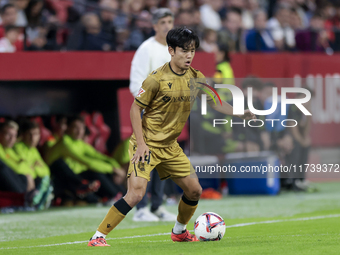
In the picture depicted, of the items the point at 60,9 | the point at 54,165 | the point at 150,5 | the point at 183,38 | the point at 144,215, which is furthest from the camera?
the point at 150,5

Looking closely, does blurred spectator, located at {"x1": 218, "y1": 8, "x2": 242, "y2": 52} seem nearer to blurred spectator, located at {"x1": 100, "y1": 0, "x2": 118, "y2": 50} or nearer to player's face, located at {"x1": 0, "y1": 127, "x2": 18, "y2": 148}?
blurred spectator, located at {"x1": 100, "y1": 0, "x2": 118, "y2": 50}

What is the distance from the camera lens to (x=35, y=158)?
9.71 m

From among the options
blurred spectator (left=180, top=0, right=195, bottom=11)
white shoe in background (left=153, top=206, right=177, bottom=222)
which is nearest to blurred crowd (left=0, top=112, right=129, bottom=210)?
A: white shoe in background (left=153, top=206, right=177, bottom=222)

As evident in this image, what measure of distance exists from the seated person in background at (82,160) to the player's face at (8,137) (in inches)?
36.2

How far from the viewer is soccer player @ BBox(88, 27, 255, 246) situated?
5.29 meters

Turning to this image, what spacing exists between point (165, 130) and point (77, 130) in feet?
16.7

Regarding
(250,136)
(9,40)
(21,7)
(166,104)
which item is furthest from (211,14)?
(166,104)

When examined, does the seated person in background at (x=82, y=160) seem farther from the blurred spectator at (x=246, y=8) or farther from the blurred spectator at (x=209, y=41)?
the blurred spectator at (x=246, y=8)

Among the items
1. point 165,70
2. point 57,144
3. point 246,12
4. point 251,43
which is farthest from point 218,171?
point 246,12

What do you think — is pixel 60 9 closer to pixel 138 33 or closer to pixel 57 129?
pixel 138 33

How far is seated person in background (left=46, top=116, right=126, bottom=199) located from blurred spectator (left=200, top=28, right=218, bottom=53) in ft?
12.5

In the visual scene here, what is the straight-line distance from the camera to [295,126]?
36.8ft

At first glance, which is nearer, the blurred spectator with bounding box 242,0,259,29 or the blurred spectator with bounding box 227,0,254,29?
the blurred spectator with bounding box 227,0,254,29

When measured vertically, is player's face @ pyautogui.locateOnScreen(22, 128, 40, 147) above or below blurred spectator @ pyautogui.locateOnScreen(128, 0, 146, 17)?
below
